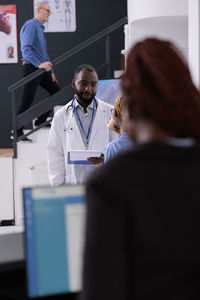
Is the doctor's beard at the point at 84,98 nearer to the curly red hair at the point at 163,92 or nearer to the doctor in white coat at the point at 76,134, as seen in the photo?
the doctor in white coat at the point at 76,134

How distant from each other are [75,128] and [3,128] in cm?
469

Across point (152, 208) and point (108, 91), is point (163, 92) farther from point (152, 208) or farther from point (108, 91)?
point (108, 91)

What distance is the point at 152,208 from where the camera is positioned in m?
0.74

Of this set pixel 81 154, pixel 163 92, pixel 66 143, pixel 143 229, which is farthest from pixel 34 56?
pixel 143 229

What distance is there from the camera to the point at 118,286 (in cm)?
74

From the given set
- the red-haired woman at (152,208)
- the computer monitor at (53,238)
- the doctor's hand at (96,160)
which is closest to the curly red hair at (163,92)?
the red-haired woman at (152,208)

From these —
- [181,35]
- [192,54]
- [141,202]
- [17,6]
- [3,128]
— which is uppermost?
[17,6]

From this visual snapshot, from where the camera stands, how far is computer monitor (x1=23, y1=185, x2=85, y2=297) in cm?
95

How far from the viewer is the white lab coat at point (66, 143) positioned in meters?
3.11

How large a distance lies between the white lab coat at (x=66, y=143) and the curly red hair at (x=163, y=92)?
226 cm

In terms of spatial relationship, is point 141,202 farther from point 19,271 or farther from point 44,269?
point 19,271

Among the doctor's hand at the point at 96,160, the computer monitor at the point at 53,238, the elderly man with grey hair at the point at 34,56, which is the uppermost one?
the elderly man with grey hair at the point at 34,56

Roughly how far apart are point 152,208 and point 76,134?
2393mm

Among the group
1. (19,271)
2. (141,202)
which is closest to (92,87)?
(19,271)
